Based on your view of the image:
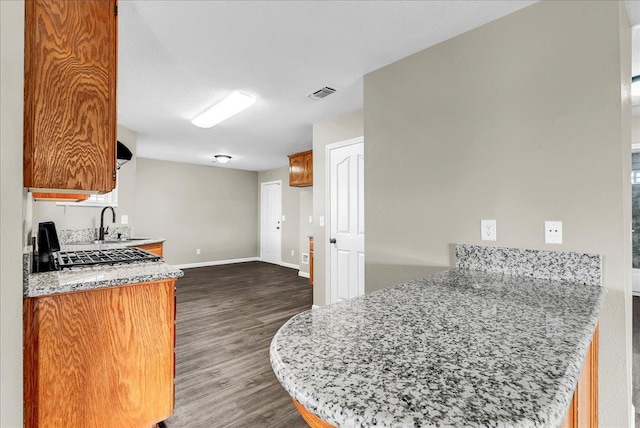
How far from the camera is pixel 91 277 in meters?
1.46

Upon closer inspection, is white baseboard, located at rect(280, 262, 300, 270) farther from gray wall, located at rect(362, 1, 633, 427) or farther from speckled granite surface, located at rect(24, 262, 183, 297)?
speckled granite surface, located at rect(24, 262, 183, 297)

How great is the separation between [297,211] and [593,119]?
5.55 metres

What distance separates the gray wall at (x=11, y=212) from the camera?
3.28 feet

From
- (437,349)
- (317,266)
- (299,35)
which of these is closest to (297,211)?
(317,266)

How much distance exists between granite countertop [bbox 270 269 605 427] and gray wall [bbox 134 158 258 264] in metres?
6.18

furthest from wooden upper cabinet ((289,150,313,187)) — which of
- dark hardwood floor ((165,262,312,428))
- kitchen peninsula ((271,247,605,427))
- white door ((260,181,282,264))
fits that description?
kitchen peninsula ((271,247,605,427))

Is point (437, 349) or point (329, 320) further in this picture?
point (329, 320)

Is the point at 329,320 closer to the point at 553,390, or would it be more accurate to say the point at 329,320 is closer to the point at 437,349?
the point at 437,349

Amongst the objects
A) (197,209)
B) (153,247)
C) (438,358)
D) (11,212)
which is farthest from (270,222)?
(438,358)

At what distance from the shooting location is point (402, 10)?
1.62 meters

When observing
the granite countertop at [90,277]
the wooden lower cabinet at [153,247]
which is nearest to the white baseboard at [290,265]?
the wooden lower cabinet at [153,247]

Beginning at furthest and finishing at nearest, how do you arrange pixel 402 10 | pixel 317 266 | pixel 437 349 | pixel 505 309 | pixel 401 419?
pixel 317 266, pixel 402 10, pixel 505 309, pixel 437 349, pixel 401 419

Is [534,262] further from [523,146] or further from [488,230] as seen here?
[523,146]

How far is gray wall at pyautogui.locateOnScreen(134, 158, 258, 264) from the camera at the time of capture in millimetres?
6095
